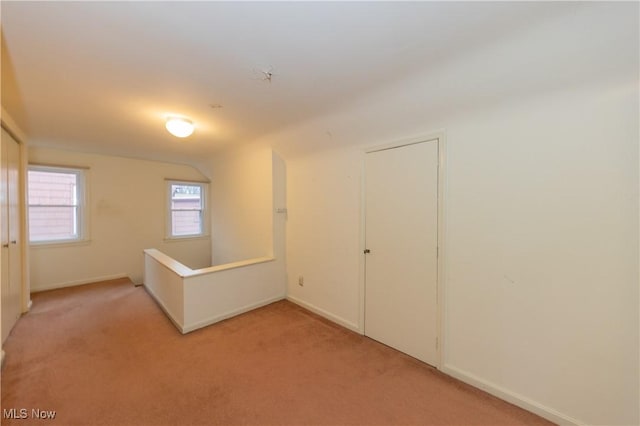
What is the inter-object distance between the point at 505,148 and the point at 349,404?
2063mm

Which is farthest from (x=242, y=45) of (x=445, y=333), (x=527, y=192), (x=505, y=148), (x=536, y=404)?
(x=536, y=404)

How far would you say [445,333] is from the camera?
6.73 feet

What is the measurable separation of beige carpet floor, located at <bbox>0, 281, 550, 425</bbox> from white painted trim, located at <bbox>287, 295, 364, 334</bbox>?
8cm

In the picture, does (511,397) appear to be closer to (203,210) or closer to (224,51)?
(224,51)

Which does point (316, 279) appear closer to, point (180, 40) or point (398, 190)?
point (398, 190)

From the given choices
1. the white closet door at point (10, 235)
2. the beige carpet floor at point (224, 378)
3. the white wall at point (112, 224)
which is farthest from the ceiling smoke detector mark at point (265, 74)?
the white wall at point (112, 224)

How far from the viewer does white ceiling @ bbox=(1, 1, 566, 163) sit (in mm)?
1252

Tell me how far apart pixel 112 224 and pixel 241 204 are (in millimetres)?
2307

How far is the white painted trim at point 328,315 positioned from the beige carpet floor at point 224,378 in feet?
0.27

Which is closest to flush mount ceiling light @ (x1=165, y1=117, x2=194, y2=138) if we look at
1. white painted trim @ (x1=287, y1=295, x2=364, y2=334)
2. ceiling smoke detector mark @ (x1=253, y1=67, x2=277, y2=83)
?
ceiling smoke detector mark @ (x1=253, y1=67, x2=277, y2=83)

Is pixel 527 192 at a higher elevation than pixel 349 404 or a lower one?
higher

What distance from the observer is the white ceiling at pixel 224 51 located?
4.11ft

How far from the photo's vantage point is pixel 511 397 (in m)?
1.72

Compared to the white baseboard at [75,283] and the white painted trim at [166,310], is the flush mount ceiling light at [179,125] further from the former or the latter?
the white baseboard at [75,283]
